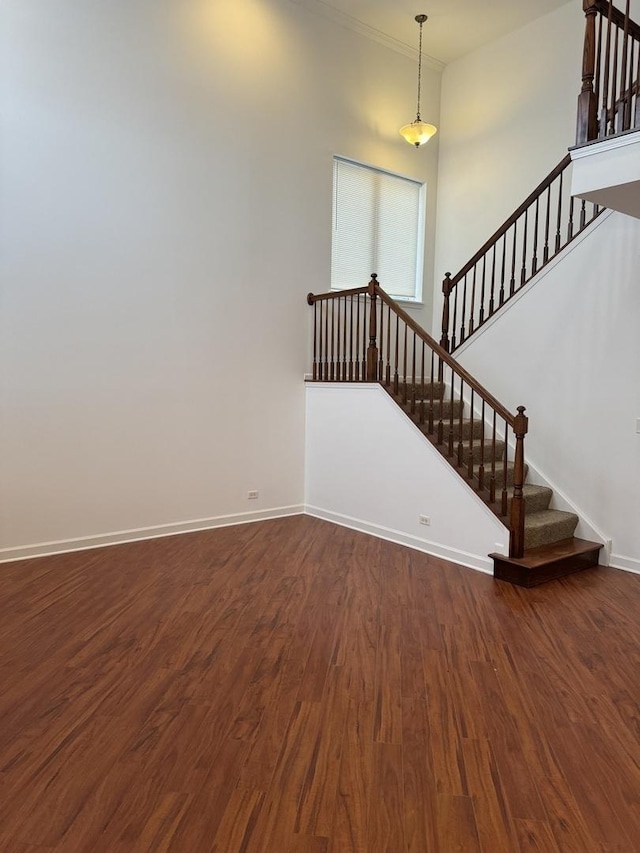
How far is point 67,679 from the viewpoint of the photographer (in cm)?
273

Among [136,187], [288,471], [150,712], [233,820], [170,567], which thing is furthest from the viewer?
[288,471]

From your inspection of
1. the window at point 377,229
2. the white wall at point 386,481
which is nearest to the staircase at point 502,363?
the white wall at point 386,481

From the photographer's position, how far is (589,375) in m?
4.77

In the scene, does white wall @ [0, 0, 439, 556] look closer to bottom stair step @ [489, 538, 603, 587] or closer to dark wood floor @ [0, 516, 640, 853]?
dark wood floor @ [0, 516, 640, 853]

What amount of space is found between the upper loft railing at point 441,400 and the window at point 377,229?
564 millimetres

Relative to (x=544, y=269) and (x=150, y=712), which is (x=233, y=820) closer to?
(x=150, y=712)

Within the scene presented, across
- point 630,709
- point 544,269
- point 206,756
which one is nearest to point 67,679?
point 206,756

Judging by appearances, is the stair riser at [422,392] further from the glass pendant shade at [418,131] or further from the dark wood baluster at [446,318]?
the glass pendant shade at [418,131]

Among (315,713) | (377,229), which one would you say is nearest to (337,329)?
(377,229)

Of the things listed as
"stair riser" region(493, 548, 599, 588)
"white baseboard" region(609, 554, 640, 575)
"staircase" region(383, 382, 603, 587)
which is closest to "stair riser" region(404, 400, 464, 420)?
"staircase" region(383, 382, 603, 587)

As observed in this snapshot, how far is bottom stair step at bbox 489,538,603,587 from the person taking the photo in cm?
411

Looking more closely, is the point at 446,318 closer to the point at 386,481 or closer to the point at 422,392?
the point at 422,392

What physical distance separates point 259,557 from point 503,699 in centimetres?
243

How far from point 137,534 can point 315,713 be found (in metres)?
3.07
